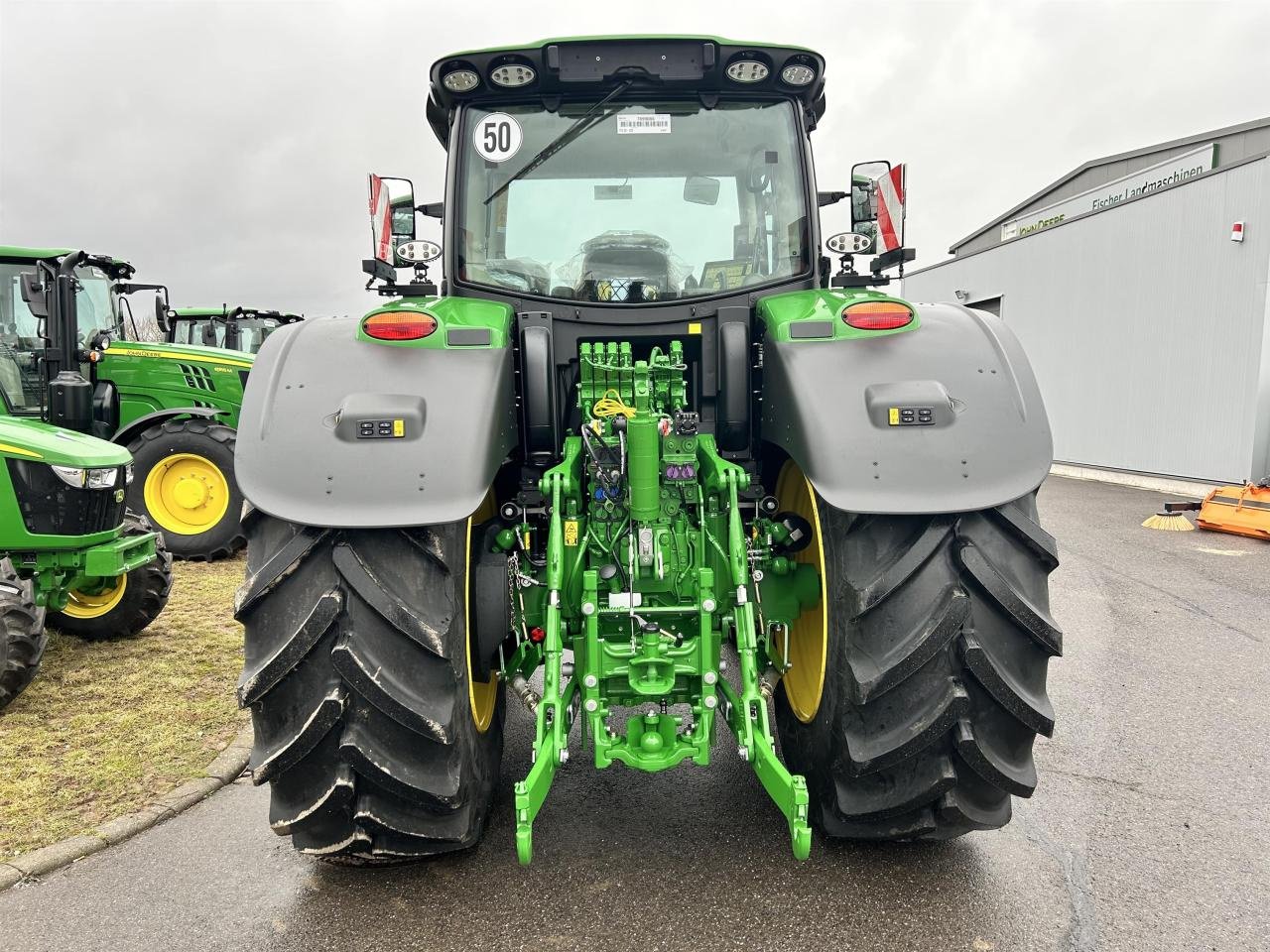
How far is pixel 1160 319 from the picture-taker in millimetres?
13133

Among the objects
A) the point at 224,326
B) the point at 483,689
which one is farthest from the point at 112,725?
the point at 224,326

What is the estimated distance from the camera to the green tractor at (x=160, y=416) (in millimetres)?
7902

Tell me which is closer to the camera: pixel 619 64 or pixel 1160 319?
pixel 619 64

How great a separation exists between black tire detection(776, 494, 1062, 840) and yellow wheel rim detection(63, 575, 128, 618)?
4.69 m

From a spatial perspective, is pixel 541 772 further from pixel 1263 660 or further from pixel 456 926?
pixel 1263 660

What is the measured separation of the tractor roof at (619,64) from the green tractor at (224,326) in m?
11.4

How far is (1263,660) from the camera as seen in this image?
4977 millimetres

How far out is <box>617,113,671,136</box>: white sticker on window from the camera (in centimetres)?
317

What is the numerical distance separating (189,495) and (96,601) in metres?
2.89

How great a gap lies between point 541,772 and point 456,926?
1.91 feet

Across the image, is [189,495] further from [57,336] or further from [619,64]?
[619,64]

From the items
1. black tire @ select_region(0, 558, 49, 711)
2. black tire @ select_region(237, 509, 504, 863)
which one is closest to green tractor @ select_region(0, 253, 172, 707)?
black tire @ select_region(0, 558, 49, 711)

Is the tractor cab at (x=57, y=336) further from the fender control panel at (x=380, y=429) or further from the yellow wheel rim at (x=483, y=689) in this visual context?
the fender control panel at (x=380, y=429)

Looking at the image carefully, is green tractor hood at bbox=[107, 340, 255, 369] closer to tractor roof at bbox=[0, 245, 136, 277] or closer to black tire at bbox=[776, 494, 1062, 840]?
tractor roof at bbox=[0, 245, 136, 277]
